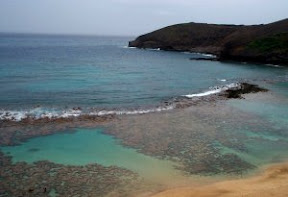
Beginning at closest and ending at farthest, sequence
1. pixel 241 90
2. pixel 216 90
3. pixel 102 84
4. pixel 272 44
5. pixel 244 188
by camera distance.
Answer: pixel 244 188 < pixel 241 90 < pixel 216 90 < pixel 102 84 < pixel 272 44

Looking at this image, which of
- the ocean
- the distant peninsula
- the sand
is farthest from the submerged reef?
the distant peninsula

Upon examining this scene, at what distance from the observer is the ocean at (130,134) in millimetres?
18969

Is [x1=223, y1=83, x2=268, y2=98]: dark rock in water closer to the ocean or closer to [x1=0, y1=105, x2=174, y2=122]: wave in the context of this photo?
the ocean

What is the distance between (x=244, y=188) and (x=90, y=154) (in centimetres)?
928

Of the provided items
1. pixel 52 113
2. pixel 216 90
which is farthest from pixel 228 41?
pixel 52 113

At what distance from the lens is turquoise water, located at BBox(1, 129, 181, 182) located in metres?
19.9

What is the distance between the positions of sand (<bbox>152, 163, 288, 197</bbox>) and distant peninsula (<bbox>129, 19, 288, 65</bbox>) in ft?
211

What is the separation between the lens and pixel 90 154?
2192cm

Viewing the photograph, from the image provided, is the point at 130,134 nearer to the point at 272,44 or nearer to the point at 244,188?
the point at 244,188

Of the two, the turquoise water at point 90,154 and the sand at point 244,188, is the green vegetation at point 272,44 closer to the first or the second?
the turquoise water at point 90,154

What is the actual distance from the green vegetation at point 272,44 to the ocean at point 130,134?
3752cm

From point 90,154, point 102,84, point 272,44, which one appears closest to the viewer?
point 90,154

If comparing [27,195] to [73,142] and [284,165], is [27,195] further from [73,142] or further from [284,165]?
[284,165]

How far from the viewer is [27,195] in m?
16.2
